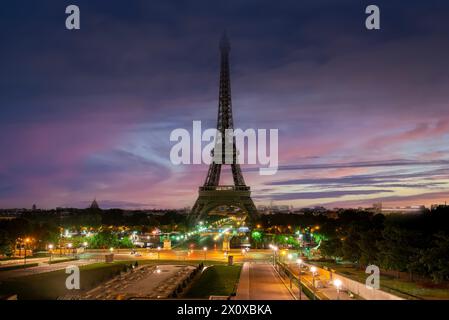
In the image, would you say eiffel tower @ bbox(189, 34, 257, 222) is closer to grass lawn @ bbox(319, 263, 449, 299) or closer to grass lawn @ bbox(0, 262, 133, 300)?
grass lawn @ bbox(0, 262, 133, 300)

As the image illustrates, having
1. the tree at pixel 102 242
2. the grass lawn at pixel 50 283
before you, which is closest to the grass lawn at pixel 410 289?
the grass lawn at pixel 50 283

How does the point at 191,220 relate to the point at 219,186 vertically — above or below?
below

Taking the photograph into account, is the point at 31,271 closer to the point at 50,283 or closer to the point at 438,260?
the point at 50,283

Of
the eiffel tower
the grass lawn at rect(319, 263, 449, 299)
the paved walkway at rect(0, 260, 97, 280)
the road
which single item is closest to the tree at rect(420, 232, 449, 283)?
the grass lawn at rect(319, 263, 449, 299)

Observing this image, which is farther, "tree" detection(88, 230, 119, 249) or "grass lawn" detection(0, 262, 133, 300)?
"tree" detection(88, 230, 119, 249)
